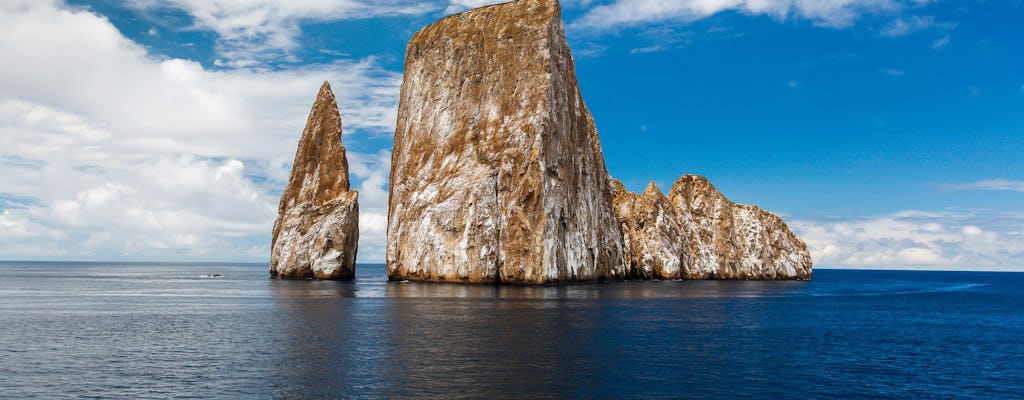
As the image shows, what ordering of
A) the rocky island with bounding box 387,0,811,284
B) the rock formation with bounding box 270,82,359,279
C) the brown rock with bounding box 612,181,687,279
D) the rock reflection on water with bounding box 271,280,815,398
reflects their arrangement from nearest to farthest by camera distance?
the rock reflection on water with bounding box 271,280,815,398
the rocky island with bounding box 387,0,811,284
the rock formation with bounding box 270,82,359,279
the brown rock with bounding box 612,181,687,279

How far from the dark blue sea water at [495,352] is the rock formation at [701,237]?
6789 cm

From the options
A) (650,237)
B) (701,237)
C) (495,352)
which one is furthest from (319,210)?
(495,352)

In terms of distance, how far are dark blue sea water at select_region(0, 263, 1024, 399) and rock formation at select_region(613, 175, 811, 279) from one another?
67892 millimetres

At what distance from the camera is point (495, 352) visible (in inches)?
1384

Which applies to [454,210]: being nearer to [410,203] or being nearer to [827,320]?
[410,203]

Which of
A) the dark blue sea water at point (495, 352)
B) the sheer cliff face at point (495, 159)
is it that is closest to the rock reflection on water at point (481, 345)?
the dark blue sea water at point (495, 352)

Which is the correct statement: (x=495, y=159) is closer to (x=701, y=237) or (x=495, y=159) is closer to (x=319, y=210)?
(x=319, y=210)

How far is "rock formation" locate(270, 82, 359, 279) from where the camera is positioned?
11338 cm

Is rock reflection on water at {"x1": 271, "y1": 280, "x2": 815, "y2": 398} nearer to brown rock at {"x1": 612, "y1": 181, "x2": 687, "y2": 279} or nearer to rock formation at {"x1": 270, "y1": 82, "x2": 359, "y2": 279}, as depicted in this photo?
rock formation at {"x1": 270, "y1": 82, "x2": 359, "y2": 279}

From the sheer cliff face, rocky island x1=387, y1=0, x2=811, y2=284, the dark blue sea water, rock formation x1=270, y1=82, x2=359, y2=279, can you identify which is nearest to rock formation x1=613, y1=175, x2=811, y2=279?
rocky island x1=387, y1=0, x2=811, y2=284

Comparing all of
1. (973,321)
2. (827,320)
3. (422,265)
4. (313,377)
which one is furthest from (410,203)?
(313,377)

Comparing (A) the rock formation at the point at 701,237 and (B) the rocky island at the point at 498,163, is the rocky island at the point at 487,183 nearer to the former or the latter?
(B) the rocky island at the point at 498,163

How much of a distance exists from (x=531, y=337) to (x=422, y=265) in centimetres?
6201

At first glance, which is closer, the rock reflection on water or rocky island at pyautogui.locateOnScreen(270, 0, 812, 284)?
the rock reflection on water
